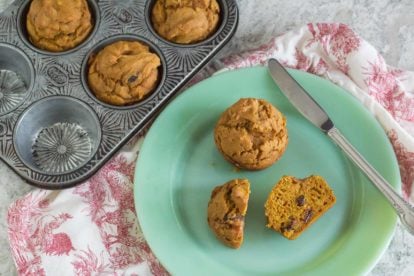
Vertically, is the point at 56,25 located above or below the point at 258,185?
above

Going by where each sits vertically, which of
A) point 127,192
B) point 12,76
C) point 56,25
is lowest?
point 127,192

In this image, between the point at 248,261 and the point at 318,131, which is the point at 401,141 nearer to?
the point at 318,131

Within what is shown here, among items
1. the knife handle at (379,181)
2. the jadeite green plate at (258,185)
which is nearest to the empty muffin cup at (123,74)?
the jadeite green plate at (258,185)

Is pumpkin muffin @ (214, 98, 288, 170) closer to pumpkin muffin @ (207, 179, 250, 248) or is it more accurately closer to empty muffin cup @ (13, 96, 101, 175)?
pumpkin muffin @ (207, 179, 250, 248)

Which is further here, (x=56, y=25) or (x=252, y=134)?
(x=56, y=25)

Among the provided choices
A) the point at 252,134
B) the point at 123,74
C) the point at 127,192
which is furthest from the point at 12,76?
the point at 252,134

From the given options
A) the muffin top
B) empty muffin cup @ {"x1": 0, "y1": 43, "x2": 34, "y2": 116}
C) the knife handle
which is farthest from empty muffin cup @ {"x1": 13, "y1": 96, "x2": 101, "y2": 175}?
the knife handle

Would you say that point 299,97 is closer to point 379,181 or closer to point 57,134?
point 379,181
